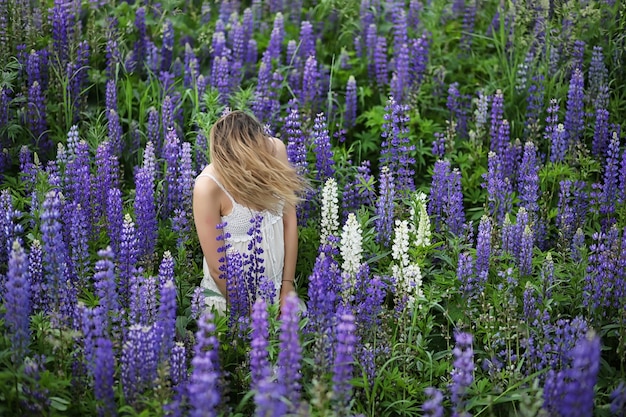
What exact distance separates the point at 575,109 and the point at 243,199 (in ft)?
10.0

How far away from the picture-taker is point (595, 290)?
4.54m

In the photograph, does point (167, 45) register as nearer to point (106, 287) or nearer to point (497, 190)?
point (497, 190)

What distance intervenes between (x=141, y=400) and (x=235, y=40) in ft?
14.2

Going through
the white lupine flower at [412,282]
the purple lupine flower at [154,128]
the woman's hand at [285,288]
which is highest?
the purple lupine flower at [154,128]

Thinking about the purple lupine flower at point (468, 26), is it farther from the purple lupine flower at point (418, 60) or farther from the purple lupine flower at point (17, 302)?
the purple lupine flower at point (17, 302)

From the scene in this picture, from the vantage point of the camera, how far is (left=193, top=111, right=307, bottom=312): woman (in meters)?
4.72

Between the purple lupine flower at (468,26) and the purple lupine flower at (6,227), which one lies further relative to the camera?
the purple lupine flower at (468,26)

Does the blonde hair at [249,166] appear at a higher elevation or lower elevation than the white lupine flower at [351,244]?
higher

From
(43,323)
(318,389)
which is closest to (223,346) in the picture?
(43,323)

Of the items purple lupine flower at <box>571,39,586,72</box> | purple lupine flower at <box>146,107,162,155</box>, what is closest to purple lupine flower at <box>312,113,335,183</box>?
purple lupine flower at <box>146,107,162,155</box>

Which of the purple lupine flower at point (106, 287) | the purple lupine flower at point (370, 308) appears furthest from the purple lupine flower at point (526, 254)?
the purple lupine flower at point (106, 287)

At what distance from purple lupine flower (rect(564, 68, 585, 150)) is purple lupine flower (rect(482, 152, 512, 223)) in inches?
40.4

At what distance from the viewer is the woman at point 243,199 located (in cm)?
472

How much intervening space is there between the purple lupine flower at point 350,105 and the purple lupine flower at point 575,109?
1720mm
